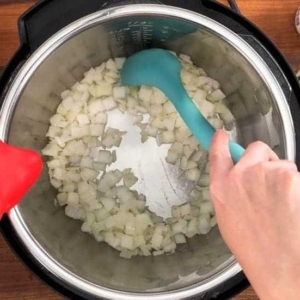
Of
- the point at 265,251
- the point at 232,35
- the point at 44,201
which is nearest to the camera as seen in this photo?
the point at 265,251

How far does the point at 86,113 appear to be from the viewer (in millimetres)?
1030

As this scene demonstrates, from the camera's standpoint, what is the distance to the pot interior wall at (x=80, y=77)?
887 millimetres

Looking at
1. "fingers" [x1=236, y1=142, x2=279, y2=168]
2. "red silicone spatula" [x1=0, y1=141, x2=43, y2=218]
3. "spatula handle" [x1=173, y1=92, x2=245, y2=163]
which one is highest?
"fingers" [x1=236, y1=142, x2=279, y2=168]

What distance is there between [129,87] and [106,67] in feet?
0.17

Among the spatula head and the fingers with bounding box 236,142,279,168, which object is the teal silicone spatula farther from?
the fingers with bounding box 236,142,279,168

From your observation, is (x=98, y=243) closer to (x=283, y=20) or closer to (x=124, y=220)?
(x=124, y=220)

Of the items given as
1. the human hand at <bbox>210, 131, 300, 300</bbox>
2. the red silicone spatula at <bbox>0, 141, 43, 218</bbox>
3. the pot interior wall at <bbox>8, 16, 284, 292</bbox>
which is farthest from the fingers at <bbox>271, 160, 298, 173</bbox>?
the red silicone spatula at <bbox>0, 141, 43, 218</bbox>

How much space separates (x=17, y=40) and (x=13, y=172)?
0.32 metres

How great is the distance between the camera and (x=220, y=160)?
0.68 meters

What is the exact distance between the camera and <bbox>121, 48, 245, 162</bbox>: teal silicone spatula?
934 millimetres

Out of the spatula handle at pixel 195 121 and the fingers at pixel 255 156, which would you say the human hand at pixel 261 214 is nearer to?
the fingers at pixel 255 156

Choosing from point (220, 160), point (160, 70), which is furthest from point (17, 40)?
point (220, 160)

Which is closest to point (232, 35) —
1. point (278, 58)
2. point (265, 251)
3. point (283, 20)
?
point (278, 58)

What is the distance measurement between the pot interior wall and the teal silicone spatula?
0.03 meters
